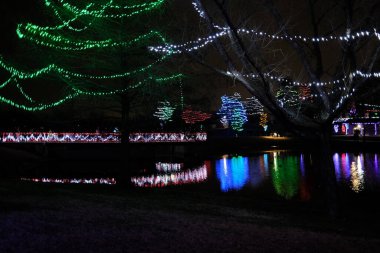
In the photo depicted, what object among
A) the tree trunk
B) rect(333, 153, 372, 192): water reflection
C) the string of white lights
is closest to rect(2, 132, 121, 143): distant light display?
rect(333, 153, 372, 192): water reflection

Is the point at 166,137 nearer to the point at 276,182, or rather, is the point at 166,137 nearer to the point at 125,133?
the point at 276,182

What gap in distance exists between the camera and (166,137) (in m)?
45.2

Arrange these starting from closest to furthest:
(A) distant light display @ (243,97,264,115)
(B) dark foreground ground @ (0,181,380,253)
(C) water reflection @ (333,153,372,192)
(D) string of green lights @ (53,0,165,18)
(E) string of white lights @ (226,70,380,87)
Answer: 1. (B) dark foreground ground @ (0,181,380,253)
2. (E) string of white lights @ (226,70,380,87)
3. (A) distant light display @ (243,97,264,115)
4. (D) string of green lights @ (53,0,165,18)
5. (C) water reflection @ (333,153,372,192)

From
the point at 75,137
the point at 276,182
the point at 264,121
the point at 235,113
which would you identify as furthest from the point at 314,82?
the point at 264,121

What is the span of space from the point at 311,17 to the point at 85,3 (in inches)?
354

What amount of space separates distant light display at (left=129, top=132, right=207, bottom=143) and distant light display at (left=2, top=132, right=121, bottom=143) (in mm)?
1999

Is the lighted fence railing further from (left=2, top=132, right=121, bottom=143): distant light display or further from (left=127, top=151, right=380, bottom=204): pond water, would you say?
(left=127, top=151, right=380, bottom=204): pond water

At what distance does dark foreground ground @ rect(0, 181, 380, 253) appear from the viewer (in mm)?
6234

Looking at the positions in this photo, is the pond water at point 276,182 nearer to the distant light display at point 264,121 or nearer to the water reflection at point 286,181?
the water reflection at point 286,181

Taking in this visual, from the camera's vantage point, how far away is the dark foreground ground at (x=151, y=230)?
20.5 ft

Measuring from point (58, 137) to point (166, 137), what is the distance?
35.8 ft

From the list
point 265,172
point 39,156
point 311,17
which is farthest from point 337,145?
point 311,17

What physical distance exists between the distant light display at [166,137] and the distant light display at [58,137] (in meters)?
2.00

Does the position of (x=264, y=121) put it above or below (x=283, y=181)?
above
